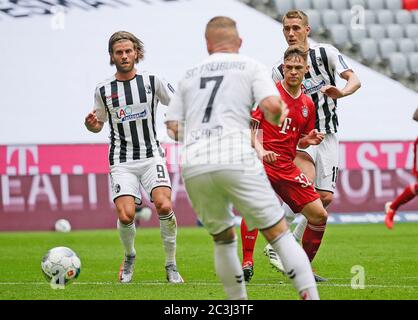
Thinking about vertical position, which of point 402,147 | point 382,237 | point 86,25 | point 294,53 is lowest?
point 382,237

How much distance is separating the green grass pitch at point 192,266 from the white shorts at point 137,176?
87 centimetres

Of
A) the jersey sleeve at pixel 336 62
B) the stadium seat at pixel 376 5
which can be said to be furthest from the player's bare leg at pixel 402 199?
the stadium seat at pixel 376 5

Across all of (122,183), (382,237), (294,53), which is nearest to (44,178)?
(382,237)

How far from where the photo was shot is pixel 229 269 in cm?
629

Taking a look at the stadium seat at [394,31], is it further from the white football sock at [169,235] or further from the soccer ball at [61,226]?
the white football sock at [169,235]

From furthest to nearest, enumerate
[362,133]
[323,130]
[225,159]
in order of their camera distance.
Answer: [362,133], [323,130], [225,159]

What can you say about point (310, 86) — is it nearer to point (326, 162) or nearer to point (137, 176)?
point (326, 162)

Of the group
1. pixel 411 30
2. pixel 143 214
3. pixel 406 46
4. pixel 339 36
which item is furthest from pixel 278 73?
pixel 411 30

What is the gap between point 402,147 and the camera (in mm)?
17516

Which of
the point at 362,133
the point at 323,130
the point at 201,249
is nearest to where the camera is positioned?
the point at 323,130

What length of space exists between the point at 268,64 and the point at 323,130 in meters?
9.47

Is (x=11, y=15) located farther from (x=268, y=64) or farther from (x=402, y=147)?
(x=402, y=147)

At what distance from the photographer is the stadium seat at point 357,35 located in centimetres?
2083

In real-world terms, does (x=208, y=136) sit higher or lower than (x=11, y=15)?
lower
